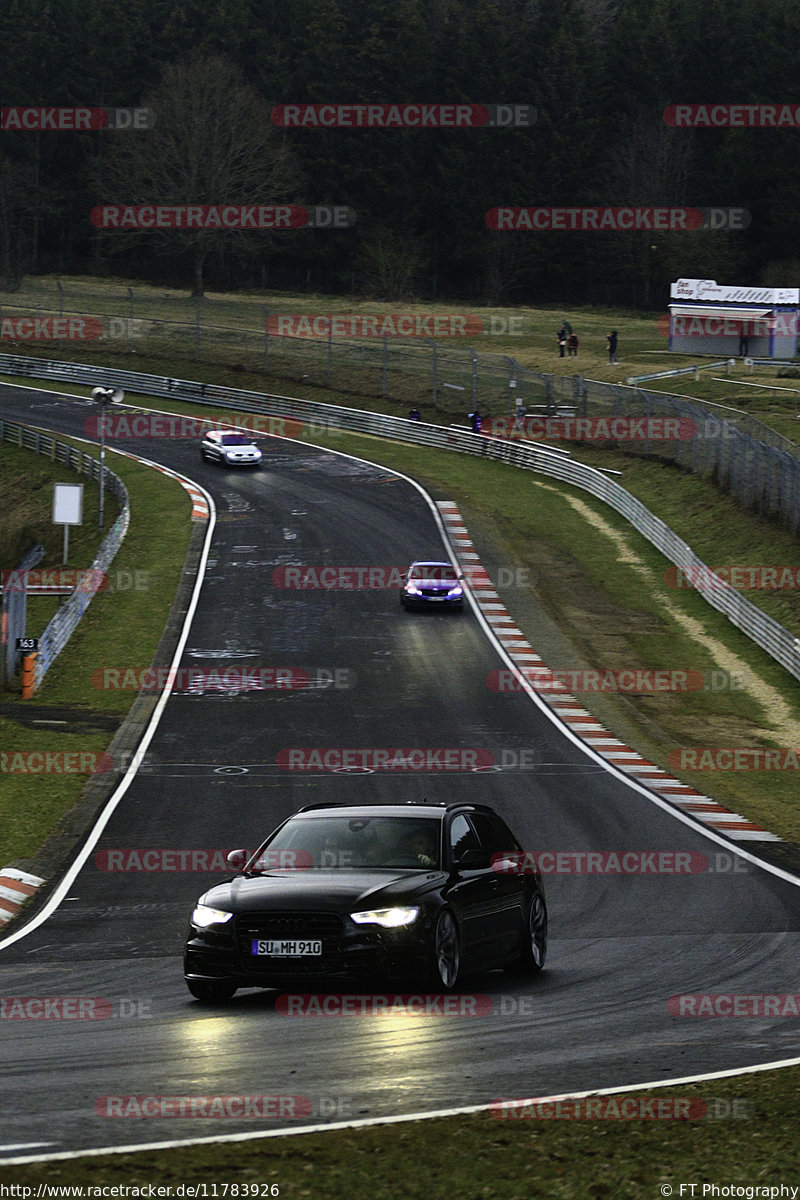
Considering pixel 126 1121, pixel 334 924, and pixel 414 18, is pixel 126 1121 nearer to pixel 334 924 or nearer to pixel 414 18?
pixel 334 924

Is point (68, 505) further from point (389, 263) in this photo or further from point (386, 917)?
point (389, 263)

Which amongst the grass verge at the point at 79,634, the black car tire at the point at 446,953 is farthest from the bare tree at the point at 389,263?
the black car tire at the point at 446,953

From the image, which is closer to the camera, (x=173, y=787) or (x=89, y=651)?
(x=173, y=787)

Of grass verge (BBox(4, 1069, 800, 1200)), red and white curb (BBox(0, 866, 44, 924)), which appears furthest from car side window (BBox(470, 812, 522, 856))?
red and white curb (BBox(0, 866, 44, 924))

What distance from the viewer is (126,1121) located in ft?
26.1

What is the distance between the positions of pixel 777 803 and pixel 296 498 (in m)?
34.8

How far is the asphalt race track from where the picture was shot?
29.3 feet

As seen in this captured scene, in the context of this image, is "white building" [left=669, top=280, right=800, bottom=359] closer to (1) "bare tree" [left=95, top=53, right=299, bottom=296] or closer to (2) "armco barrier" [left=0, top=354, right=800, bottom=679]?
(2) "armco barrier" [left=0, top=354, right=800, bottom=679]

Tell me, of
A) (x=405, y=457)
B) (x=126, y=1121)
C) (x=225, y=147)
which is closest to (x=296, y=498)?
(x=405, y=457)

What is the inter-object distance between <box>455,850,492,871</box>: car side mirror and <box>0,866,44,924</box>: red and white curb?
6440mm

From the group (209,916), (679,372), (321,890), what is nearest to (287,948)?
(321,890)

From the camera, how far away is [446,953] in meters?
11.7

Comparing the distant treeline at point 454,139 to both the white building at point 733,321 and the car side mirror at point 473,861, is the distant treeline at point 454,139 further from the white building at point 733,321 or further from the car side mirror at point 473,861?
the car side mirror at point 473,861

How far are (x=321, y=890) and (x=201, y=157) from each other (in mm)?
98471
